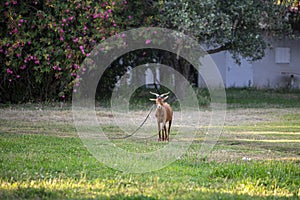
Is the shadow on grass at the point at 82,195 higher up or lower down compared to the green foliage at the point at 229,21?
lower down

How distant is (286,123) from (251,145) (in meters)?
4.36

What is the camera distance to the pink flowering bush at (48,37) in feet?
57.8

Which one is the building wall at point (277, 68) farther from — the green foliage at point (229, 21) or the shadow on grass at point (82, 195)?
the shadow on grass at point (82, 195)

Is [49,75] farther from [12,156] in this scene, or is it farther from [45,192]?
[45,192]

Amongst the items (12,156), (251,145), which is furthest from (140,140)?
(12,156)

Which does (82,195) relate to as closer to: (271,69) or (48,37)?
(48,37)

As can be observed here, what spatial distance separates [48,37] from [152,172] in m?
11.3

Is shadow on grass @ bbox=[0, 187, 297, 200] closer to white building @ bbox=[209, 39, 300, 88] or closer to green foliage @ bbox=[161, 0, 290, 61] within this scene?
green foliage @ bbox=[161, 0, 290, 61]

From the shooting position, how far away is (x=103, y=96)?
2062 cm

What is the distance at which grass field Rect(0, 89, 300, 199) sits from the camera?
254 inches

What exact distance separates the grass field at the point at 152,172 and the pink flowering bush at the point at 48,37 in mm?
4556

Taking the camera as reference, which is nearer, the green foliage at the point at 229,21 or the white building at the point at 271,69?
the green foliage at the point at 229,21

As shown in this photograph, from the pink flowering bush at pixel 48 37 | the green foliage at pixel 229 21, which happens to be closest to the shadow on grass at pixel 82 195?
the green foliage at pixel 229 21

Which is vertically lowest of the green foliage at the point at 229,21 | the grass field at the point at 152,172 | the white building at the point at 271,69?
the grass field at the point at 152,172
